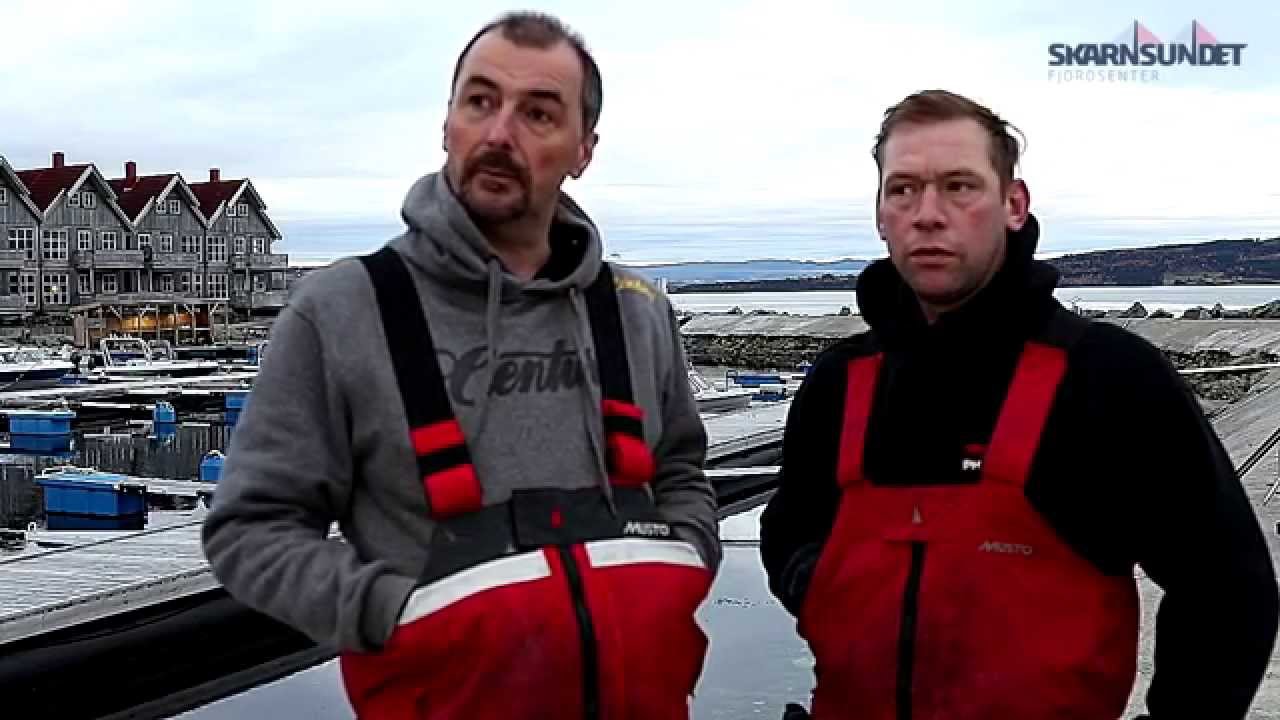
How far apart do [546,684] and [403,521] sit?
31 cm

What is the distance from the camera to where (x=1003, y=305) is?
225cm

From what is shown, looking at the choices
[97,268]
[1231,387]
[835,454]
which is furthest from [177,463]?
[97,268]

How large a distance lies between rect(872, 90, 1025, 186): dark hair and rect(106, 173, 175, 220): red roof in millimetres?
62939

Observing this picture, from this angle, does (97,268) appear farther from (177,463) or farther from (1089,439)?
(1089,439)

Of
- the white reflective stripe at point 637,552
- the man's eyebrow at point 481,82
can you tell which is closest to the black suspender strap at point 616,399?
the white reflective stripe at point 637,552

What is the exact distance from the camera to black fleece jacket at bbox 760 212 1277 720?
6.86 ft

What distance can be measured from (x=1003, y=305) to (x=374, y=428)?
1049mm

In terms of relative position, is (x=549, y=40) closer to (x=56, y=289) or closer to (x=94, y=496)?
(x=94, y=496)

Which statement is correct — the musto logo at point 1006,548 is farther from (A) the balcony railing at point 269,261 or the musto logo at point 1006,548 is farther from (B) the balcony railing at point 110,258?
(A) the balcony railing at point 269,261

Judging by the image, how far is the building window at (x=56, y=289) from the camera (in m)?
57.4

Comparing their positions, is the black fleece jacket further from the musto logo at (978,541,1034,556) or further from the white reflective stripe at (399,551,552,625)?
the white reflective stripe at (399,551,552,625)

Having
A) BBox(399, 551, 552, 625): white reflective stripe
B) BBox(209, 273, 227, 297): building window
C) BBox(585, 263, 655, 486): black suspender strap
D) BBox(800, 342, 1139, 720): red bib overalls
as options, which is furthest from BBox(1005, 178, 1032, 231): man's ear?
BBox(209, 273, 227, 297): building window

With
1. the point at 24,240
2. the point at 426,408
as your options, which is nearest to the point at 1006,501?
the point at 426,408

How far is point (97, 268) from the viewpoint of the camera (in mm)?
58562
